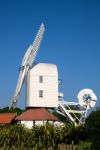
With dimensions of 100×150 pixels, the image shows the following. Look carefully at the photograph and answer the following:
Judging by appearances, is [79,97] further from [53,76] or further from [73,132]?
[73,132]

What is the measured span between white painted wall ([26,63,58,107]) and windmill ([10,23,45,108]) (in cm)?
208

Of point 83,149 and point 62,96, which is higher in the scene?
point 62,96

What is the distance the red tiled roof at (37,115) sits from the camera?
208 ft

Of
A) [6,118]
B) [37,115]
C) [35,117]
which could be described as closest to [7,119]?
[6,118]

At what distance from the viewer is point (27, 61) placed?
234ft

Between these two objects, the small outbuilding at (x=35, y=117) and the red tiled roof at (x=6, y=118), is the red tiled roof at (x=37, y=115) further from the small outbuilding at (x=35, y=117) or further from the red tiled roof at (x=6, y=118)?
the red tiled roof at (x=6, y=118)

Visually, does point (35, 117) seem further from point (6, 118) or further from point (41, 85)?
point (6, 118)

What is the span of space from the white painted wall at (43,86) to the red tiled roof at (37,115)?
3.80 ft

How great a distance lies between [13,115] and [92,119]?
14.3 metres

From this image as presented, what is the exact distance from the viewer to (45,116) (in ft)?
209

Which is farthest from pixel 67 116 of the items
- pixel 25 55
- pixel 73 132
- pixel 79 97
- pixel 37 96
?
pixel 73 132

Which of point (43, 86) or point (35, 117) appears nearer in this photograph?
point (35, 117)

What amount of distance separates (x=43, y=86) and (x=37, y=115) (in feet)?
18.4

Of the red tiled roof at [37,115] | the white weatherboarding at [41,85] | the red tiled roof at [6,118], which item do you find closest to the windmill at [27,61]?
the white weatherboarding at [41,85]
